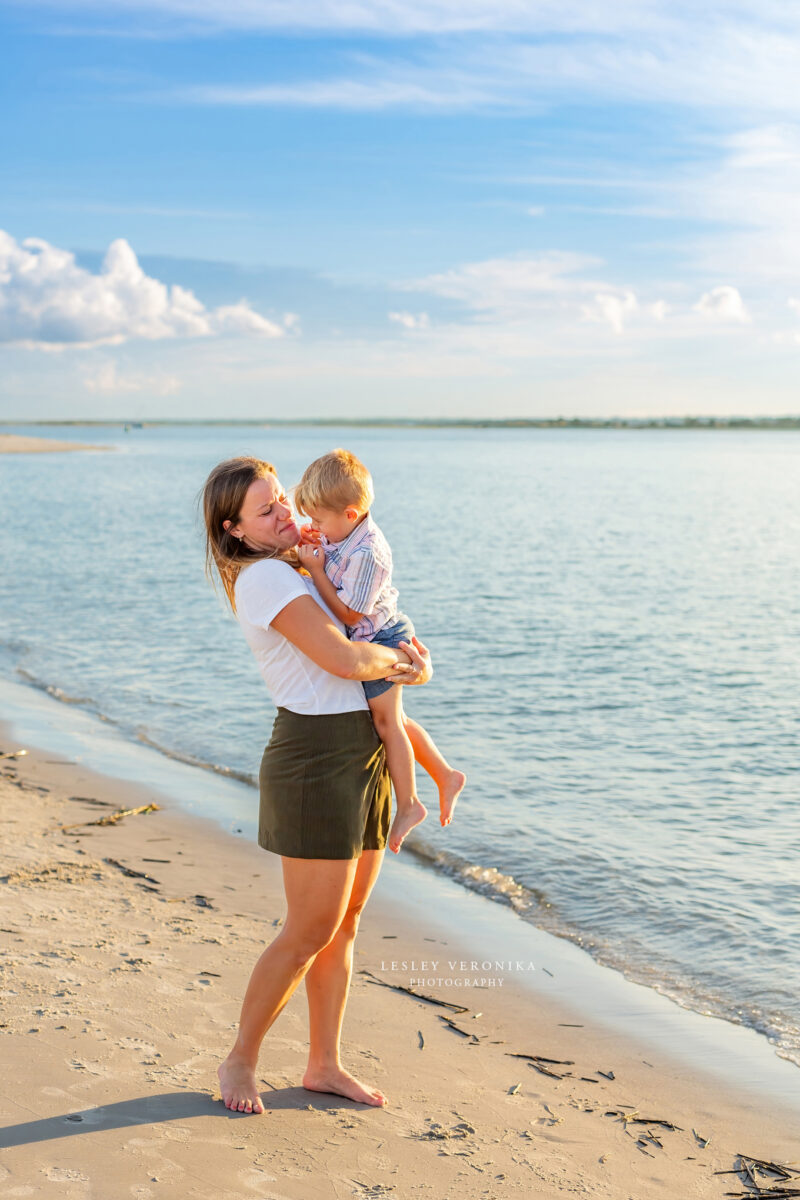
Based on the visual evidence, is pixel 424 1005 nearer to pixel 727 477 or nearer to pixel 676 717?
pixel 676 717

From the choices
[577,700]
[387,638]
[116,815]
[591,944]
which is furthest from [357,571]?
[577,700]

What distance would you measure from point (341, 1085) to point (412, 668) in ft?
4.84

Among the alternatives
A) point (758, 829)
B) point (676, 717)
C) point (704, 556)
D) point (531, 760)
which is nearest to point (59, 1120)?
point (758, 829)

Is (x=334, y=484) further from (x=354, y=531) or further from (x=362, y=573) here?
Answer: (x=362, y=573)

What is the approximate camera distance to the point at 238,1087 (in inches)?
129

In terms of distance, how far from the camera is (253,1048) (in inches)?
130

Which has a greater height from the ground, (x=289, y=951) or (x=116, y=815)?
(x=289, y=951)

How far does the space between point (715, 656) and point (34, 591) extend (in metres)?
12.2

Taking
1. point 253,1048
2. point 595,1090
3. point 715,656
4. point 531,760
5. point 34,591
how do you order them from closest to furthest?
point 253,1048, point 595,1090, point 531,760, point 715,656, point 34,591

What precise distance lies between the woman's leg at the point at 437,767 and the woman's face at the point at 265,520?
0.74 metres

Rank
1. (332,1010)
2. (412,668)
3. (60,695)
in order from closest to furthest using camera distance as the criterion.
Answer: (412,668) < (332,1010) < (60,695)

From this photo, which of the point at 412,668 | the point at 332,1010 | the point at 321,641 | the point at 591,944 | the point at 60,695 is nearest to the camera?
the point at 321,641

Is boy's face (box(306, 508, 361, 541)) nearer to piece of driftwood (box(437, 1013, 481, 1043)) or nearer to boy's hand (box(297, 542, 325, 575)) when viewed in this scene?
boy's hand (box(297, 542, 325, 575))

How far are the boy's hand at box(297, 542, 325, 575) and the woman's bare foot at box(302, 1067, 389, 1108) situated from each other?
1719mm
